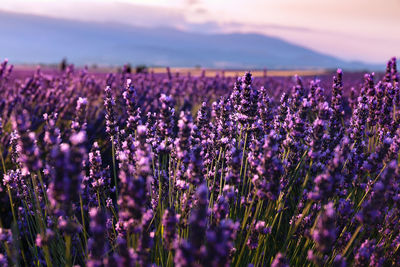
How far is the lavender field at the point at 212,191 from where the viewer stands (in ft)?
4.79

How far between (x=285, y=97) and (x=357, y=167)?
0.94m

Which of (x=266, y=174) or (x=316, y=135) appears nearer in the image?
(x=266, y=174)

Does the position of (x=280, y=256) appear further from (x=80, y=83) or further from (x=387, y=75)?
(x=80, y=83)

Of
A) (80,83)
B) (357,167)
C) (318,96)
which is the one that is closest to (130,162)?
(357,167)

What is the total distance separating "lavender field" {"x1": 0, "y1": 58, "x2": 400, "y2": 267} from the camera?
1461 mm

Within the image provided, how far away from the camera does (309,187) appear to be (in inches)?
107

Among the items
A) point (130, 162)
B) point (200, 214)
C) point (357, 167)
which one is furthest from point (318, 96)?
point (200, 214)

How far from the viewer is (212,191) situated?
2322mm

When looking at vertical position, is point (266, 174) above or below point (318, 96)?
below

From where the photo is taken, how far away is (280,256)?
1596 millimetres

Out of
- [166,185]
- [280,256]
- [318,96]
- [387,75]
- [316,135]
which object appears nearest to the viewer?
[280,256]

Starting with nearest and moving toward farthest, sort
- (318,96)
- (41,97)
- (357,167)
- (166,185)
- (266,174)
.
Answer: (266,174) < (357,167) < (166,185) < (318,96) < (41,97)

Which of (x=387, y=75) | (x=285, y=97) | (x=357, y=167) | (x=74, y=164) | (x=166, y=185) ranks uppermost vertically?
(x=387, y=75)

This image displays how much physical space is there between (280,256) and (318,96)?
185cm
